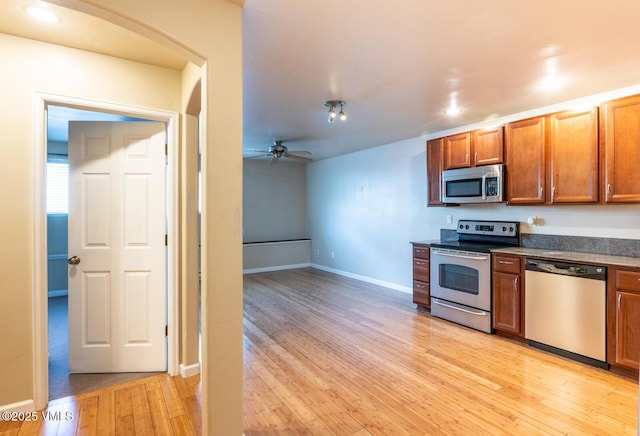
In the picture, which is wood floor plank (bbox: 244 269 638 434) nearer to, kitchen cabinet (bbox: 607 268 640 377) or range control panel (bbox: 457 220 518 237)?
kitchen cabinet (bbox: 607 268 640 377)

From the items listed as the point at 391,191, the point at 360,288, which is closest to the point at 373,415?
the point at 360,288

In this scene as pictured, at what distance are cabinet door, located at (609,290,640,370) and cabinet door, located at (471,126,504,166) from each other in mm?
1732

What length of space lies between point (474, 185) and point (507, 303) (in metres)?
1.39

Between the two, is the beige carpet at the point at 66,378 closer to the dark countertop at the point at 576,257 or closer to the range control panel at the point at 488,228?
the dark countertop at the point at 576,257

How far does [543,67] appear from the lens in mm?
2484

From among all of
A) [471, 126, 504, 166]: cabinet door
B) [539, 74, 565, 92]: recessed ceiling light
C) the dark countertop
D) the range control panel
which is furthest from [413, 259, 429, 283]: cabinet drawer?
[539, 74, 565, 92]: recessed ceiling light

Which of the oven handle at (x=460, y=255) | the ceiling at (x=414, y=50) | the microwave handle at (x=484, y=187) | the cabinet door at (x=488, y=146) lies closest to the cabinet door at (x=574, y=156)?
the ceiling at (x=414, y=50)

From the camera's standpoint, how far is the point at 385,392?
2375 mm

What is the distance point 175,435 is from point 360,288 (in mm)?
3906

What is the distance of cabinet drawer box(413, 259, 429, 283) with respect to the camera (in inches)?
164

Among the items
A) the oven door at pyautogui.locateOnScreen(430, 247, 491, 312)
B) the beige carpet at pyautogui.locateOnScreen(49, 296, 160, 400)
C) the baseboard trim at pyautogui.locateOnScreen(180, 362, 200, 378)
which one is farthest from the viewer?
the oven door at pyautogui.locateOnScreen(430, 247, 491, 312)

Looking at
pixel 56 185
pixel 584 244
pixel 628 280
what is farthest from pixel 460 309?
pixel 56 185

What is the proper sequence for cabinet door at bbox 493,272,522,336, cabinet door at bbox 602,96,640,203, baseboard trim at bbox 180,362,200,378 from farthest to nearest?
cabinet door at bbox 493,272,522,336 → cabinet door at bbox 602,96,640,203 → baseboard trim at bbox 180,362,200,378

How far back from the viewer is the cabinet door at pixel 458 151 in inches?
155
